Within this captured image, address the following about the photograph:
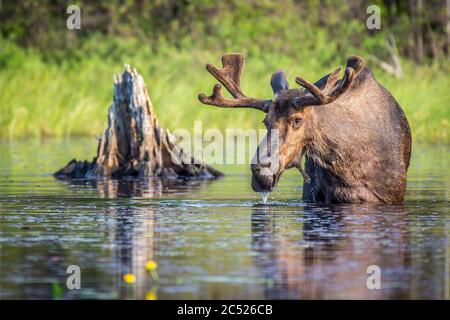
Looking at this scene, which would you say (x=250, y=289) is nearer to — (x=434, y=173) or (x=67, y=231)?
(x=67, y=231)

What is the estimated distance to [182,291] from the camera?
318 inches

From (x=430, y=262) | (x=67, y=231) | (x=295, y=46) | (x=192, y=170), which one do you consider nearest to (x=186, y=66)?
(x=295, y=46)

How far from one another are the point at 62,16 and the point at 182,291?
3568 cm

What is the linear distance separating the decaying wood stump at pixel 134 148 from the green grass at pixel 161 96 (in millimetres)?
6708

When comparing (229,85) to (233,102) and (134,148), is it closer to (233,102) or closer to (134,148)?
(233,102)

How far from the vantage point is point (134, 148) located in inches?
701

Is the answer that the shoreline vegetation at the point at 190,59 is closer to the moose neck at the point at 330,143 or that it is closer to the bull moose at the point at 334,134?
the bull moose at the point at 334,134

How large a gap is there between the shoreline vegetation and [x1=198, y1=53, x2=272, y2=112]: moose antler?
21.0 ft

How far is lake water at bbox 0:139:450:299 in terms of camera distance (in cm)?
823

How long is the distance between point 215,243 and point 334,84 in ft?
9.12

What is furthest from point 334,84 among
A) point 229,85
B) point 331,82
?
point 229,85
